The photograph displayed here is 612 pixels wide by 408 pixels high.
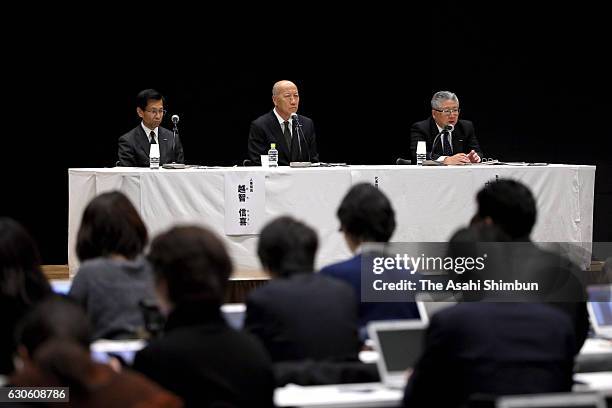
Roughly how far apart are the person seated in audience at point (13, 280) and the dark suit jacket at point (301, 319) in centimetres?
65

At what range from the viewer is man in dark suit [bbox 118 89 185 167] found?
7.34 meters

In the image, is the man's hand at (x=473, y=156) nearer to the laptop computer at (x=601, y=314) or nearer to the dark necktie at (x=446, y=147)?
the dark necktie at (x=446, y=147)

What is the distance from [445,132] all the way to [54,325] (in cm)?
594

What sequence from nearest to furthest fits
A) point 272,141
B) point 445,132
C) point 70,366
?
point 70,366 → point 272,141 → point 445,132

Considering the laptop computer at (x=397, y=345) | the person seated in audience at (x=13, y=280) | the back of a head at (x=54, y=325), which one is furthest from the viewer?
the laptop computer at (x=397, y=345)

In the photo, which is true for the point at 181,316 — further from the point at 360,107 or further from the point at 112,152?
the point at 360,107

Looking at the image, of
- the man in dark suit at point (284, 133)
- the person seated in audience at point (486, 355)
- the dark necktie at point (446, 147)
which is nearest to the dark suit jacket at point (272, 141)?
the man in dark suit at point (284, 133)

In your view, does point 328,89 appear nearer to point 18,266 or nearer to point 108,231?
point 108,231

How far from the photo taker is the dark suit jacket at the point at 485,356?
2.78 metres

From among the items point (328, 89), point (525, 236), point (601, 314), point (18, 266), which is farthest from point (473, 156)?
point (18, 266)

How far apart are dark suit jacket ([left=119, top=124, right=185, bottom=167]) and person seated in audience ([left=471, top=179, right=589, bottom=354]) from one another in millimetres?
4128

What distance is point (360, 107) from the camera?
31.2 ft

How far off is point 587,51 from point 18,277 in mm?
6789

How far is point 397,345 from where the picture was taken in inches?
124
